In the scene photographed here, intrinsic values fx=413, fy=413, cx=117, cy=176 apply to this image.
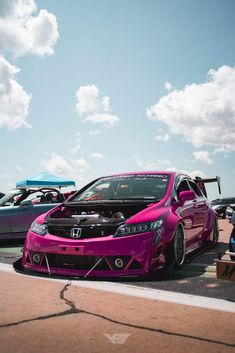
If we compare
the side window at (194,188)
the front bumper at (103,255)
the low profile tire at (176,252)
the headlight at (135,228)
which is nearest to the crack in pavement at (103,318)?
the front bumper at (103,255)

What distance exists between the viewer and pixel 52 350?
8.96 ft

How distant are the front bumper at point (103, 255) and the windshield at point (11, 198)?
4677mm

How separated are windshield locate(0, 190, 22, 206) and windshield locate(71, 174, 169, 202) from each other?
355 centimetres

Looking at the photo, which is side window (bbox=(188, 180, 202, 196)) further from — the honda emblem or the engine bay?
the honda emblem

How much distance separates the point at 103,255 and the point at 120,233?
0.33 meters

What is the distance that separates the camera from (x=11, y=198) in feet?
32.2

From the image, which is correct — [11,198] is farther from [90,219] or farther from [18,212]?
[90,219]

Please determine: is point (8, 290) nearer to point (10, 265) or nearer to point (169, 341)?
point (10, 265)

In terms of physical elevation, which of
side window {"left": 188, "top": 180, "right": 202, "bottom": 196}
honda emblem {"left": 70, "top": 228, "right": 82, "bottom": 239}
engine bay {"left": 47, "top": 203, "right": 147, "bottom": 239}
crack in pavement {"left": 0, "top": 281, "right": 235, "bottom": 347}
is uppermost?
side window {"left": 188, "top": 180, "right": 202, "bottom": 196}

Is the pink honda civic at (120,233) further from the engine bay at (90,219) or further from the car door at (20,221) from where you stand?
the car door at (20,221)

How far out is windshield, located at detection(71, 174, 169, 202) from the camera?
602 centimetres

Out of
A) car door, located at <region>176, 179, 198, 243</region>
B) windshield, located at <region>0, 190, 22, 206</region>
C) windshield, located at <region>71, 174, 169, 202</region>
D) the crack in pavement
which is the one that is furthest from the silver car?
the crack in pavement

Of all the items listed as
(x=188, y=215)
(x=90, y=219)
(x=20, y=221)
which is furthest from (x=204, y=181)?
(x=90, y=219)

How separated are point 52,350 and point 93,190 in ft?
13.3
